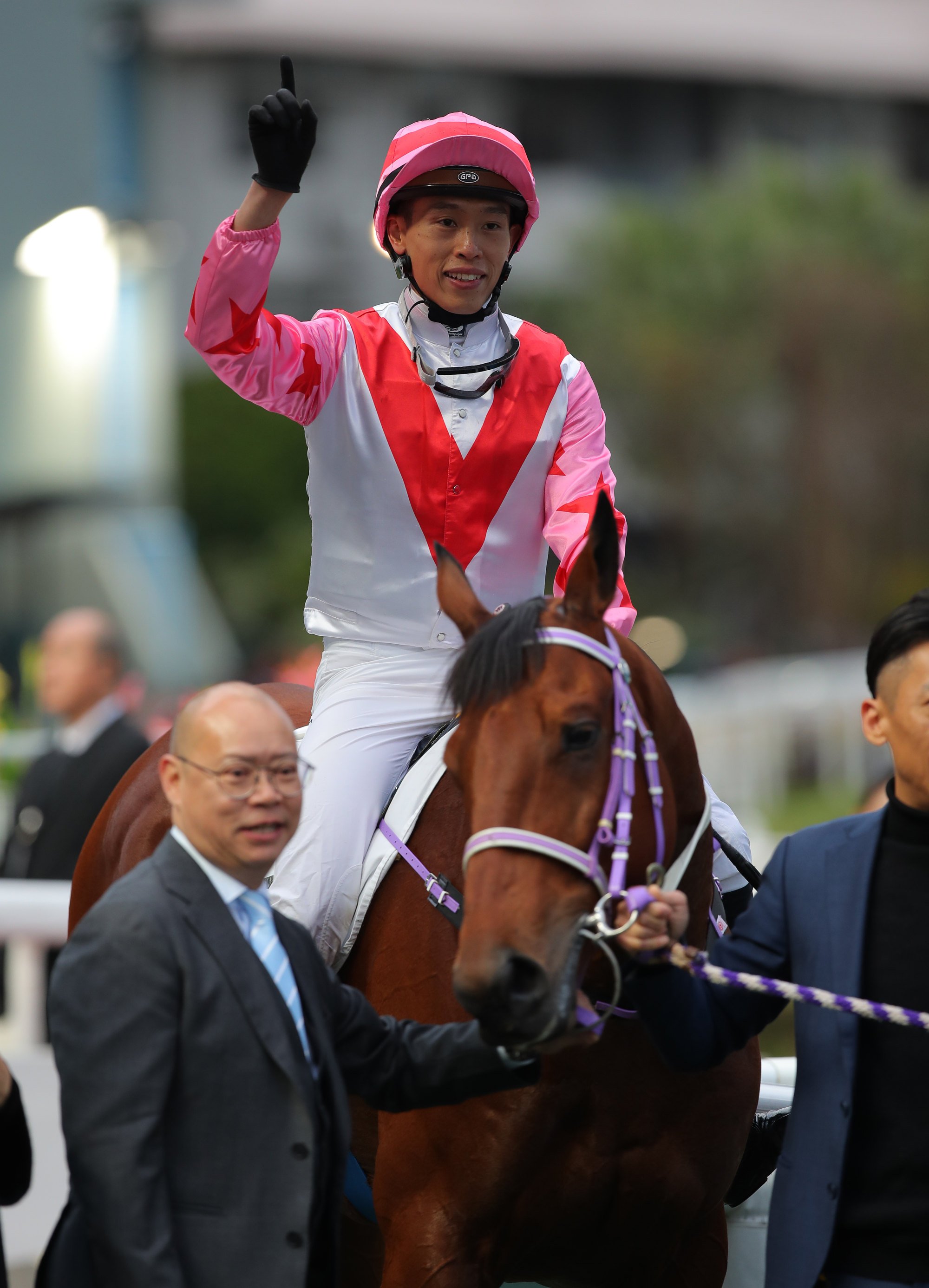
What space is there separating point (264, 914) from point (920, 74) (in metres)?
46.2

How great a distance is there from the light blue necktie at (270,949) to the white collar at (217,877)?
0.04 feet

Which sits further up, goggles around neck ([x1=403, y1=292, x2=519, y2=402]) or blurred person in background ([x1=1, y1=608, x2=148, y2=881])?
goggles around neck ([x1=403, y1=292, x2=519, y2=402])

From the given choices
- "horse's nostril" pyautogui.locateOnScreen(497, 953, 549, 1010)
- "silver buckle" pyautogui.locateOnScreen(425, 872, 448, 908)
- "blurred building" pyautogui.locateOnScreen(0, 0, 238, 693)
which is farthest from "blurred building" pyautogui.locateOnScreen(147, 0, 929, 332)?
"horse's nostril" pyautogui.locateOnScreen(497, 953, 549, 1010)

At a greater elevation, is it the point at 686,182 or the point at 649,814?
the point at 686,182

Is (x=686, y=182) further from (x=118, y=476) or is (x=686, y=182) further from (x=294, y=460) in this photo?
(x=118, y=476)

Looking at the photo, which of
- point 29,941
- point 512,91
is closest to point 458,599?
point 29,941

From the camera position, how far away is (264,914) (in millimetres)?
2521

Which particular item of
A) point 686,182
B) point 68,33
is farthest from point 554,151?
point 68,33

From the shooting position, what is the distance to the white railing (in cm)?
548

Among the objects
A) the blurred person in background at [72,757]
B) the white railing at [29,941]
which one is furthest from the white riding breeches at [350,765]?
the blurred person in background at [72,757]

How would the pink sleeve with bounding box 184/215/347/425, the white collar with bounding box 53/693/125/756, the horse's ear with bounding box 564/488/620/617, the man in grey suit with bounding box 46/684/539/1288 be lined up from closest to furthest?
the man in grey suit with bounding box 46/684/539/1288
the horse's ear with bounding box 564/488/620/617
the pink sleeve with bounding box 184/215/347/425
the white collar with bounding box 53/693/125/756

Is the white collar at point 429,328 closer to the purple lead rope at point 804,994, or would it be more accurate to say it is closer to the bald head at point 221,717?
the bald head at point 221,717

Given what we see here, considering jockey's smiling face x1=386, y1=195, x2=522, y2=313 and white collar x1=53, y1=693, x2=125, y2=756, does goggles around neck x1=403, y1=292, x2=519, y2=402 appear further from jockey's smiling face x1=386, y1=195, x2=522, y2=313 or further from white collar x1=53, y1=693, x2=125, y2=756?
white collar x1=53, y1=693, x2=125, y2=756

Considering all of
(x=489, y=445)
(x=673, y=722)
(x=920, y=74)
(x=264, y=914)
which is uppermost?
(x=920, y=74)
